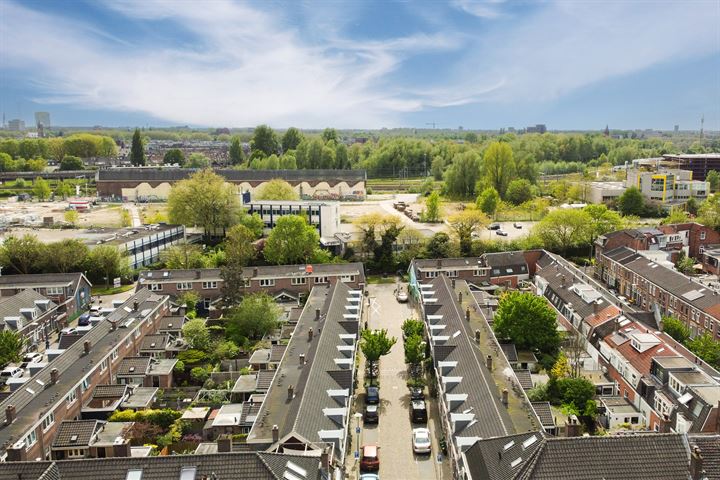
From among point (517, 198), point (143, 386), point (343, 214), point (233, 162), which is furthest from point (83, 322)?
point (233, 162)

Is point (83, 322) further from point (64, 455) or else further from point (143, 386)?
point (64, 455)

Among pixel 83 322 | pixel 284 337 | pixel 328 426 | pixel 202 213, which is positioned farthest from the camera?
pixel 202 213

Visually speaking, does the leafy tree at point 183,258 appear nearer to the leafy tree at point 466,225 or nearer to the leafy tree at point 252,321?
the leafy tree at point 252,321

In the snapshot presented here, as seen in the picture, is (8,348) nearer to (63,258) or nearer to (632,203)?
(63,258)

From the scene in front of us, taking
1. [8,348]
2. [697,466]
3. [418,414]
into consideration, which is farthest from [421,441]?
[8,348]

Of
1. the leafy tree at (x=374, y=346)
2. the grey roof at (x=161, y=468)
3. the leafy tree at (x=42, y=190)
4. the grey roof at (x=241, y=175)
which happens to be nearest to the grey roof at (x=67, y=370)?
the grey roof at (x=161, y=468)

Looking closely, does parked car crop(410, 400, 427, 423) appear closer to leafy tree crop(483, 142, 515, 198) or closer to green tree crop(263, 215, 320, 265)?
green tree crop(263, 215, 320, 265)
